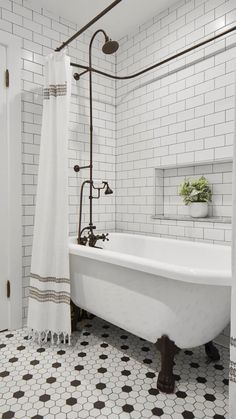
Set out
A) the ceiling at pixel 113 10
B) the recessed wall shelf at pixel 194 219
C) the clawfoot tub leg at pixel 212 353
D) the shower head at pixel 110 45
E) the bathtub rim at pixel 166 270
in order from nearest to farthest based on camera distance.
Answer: the bathtub rim at pixel 166 270, the clawfoot tub leg at pixel 212 353, the shower head at pixel 110 45, the recessed wall shelf at pixel 194 219, the ceiling at pixel 113 10

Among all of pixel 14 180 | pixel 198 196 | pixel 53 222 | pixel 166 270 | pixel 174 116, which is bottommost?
pixel 166 270

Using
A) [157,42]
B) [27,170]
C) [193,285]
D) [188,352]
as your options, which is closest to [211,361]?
[188,352]

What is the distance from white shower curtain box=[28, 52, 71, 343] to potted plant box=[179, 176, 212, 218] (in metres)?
0.99

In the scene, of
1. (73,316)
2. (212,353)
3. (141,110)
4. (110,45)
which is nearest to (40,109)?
(110,45)

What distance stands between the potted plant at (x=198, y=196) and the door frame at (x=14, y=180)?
4.50 feet

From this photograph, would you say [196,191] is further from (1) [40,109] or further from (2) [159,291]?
(1) [40,109]

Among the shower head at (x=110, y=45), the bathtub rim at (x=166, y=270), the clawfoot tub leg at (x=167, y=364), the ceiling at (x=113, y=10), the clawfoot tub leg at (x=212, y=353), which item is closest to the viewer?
the bathtub rim at (x=166, y=270)

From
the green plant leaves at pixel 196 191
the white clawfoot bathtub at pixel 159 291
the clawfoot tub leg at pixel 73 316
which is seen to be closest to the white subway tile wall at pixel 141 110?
the green plant leaves at pixel 196 191

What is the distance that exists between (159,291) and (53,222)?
0.91 meters

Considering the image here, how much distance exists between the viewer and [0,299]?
2.22 meters

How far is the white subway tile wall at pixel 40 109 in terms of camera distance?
7.57ft

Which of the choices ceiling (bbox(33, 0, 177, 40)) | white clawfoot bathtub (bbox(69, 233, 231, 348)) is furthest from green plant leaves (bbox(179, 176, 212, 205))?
ceiling (bbox(33, 0, 177, 40))

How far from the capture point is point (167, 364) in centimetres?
153

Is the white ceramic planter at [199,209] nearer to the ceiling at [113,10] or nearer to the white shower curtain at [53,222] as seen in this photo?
the white shower curtain at [53,222]
